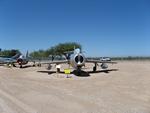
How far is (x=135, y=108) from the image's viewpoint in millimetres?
9875

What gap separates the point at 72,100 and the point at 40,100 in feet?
5.14

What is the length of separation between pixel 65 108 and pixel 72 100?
1.68 metres

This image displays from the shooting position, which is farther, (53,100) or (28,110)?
(53,100)

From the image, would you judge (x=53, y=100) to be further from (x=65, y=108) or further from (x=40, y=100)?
(x=65, y=108)

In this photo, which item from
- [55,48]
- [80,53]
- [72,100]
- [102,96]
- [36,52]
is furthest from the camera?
[36,52]

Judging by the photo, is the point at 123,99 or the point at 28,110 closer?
the point at 28,110

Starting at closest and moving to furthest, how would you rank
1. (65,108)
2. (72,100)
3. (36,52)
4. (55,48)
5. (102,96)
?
1. (65,108)
2. (72,100)
3. (102,96)
4. (55,48)
5. (36,52)

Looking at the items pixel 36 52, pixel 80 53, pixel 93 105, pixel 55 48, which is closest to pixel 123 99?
pixel 93 105

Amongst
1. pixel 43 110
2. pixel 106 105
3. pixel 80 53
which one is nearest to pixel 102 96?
pixel 106 105

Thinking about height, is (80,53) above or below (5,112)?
above

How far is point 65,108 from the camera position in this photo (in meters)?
10.1

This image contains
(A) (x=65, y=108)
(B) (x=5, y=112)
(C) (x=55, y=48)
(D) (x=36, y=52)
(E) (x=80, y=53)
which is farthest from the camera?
(D) (x=36, y=52)

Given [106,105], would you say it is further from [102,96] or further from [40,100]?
[40,100]

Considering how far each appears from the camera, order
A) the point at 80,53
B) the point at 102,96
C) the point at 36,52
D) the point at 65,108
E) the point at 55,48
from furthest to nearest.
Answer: the point at 36,52
the point at 55,48
the point at 80,53
the point at 102,96
the point at 65,108
